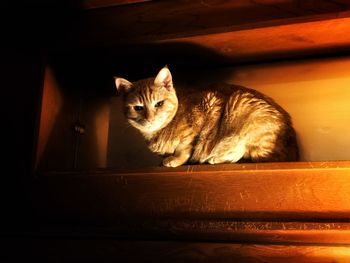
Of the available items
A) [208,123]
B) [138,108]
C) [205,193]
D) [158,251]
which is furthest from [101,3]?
[158,251]

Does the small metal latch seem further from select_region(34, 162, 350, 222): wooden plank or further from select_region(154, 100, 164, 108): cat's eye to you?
select_region(154, 100, 164, 108): cat's eye

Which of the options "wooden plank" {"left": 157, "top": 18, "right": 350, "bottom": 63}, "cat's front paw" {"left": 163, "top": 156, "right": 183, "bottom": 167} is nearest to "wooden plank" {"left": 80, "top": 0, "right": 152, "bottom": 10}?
"wooden plank" {"left": 157, "top": 18, "right": 350, "bottom": 63}

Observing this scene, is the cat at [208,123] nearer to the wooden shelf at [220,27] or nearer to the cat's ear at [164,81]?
the cat's ear at [164,81]

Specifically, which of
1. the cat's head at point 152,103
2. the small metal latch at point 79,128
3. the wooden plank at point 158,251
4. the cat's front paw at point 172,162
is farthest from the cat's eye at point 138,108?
the wooden plank at point 158,251

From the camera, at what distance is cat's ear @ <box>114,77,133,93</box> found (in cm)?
132

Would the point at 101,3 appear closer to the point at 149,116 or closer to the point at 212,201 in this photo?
the point at 149,116

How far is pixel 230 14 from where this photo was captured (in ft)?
3.87

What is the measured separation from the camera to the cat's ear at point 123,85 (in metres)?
1.32

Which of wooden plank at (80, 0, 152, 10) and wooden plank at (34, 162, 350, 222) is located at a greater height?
wooden plank at (80, 0, 152, 10)

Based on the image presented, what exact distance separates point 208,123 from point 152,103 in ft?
0.77

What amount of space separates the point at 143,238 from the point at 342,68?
43.9 inches

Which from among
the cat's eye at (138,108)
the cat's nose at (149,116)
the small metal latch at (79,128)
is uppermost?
the cat's eye at (138,108)

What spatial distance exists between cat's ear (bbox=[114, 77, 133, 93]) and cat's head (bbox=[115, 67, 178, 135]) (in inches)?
0.5

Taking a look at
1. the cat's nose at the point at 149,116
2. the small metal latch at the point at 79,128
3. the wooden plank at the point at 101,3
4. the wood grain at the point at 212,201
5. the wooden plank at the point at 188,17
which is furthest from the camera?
the small metal latch at the point at 79,128
